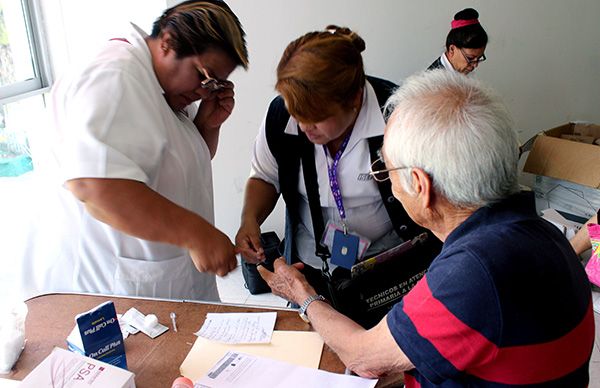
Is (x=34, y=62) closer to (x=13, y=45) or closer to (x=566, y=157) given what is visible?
(x=13, y=45)

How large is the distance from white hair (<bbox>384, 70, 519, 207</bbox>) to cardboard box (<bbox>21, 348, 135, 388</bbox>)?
71cm

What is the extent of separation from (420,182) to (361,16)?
2.43 m

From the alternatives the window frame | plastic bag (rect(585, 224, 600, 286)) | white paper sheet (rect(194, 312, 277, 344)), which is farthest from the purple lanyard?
the window frame

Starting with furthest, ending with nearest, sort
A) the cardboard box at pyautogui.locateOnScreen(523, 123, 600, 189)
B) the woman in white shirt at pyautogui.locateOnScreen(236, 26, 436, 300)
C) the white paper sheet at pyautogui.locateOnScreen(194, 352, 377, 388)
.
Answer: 1. the cardboard box at pyautogui.locateOnScreen(523, 123, 600, 189)
2. the woman in white shirt at pyautogui.locateOnScreen(236, 26, 436, 300)
3. the white paper sheet at pyautogui.locateOnScreen(194, 352, 377, 388)

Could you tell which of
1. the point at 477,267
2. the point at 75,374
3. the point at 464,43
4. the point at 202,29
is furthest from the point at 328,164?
the point at 464,43

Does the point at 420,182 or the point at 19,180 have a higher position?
the point at 420,182

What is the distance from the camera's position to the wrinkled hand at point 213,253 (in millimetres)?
1179

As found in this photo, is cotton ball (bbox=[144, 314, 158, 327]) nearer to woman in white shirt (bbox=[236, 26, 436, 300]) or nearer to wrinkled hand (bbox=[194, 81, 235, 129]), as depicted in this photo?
woman in white shirt (bbox=[236, 26, 436, 300])

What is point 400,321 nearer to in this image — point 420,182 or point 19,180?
point 420,182

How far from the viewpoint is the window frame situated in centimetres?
299

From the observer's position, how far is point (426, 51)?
3.19 meters

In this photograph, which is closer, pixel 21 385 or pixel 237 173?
pixel 21 385

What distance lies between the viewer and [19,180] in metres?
2.93

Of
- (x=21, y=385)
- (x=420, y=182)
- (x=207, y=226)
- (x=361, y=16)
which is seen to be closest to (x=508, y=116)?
(x=420, y=182)
